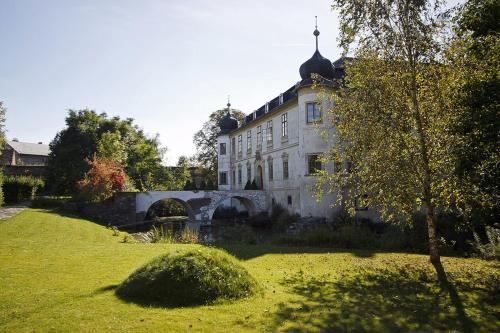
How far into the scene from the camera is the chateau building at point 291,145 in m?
25.5

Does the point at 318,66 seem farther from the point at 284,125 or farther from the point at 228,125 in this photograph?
the point at 228,125

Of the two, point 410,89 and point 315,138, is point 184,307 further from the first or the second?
point 315,138

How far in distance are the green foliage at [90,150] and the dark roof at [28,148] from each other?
106 feet

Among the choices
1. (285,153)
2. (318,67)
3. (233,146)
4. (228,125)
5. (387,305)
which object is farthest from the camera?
(228,125)

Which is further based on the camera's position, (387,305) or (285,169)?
(285,169)

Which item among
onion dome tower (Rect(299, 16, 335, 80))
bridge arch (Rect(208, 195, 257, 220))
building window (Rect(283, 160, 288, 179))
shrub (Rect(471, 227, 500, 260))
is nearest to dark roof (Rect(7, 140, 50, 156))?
bridge arch (Rect(208, 195, 257, 220))

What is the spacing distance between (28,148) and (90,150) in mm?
40163

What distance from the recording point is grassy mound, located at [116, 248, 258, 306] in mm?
7211

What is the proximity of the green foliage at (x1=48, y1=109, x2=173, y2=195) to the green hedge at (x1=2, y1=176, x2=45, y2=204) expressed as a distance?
5.20m

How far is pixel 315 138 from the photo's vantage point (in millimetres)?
26094

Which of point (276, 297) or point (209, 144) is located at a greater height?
point (209, 144)

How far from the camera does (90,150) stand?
120 feet

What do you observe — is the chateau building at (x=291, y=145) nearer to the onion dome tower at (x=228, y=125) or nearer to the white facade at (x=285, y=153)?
the white facade at (x=285, y=153)

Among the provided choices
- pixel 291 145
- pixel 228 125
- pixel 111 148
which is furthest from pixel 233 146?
pixel 291 145
